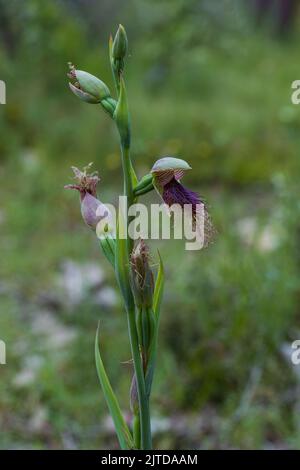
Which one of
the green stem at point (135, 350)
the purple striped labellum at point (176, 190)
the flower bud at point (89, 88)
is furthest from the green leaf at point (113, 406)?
the flower bud at point (89, 88)

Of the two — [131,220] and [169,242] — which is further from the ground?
[169,242]

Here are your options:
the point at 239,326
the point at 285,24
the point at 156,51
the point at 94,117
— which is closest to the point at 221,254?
the point at 239,326

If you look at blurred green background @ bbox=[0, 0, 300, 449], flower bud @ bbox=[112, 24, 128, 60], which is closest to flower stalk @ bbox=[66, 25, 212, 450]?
flower bud @ bbox=[112, 24, 128, 60]

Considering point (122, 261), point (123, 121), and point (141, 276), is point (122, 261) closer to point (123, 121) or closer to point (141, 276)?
point (141, 276)

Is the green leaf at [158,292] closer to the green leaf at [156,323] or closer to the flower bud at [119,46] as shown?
the green leaf at [156,323]

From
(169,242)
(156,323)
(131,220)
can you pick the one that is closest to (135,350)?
(156,323)
